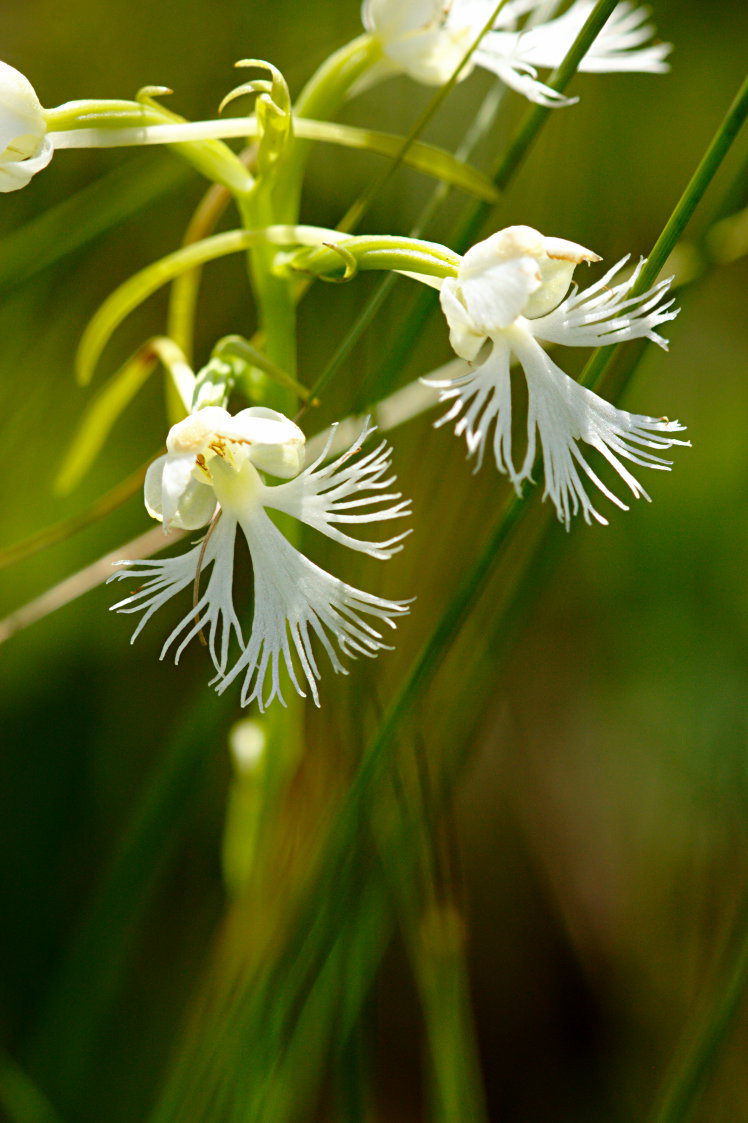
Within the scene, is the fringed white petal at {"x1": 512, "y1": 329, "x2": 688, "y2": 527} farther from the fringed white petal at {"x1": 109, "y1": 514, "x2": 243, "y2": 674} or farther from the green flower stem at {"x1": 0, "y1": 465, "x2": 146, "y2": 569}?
the green flower stem at {"x1": 0, "y1": 465, "x2": 146, "y2": 569}

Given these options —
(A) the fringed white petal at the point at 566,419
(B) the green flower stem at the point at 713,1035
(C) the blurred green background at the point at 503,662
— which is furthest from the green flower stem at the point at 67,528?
(B) the green flower stem at the point at 713,1035

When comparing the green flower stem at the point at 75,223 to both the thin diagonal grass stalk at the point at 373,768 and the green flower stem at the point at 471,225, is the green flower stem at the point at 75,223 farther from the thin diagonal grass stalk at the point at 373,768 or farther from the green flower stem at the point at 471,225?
the thin diagonal grass stalk at the point at 373,768

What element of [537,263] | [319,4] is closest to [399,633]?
[537,263]

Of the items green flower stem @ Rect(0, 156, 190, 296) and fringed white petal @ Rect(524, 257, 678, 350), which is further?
green flower stem @ Rect(0, 156, 190, 296)

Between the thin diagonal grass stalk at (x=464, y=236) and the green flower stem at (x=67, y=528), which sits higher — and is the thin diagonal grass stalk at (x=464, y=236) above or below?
above

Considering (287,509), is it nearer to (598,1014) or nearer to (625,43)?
(625,43)

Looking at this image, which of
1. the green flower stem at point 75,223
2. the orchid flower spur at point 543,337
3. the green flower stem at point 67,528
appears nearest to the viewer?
the orchid flower spur at point 543,337

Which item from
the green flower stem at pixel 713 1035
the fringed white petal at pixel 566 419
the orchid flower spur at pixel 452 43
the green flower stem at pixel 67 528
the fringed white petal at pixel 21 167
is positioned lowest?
the green flower stem at pixel 713 1035

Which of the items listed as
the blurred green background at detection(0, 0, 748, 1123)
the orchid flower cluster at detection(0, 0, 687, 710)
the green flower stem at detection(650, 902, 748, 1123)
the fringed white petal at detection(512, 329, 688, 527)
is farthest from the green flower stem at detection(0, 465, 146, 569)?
the green flower stem at detection(650, 902, 748, 1123)
